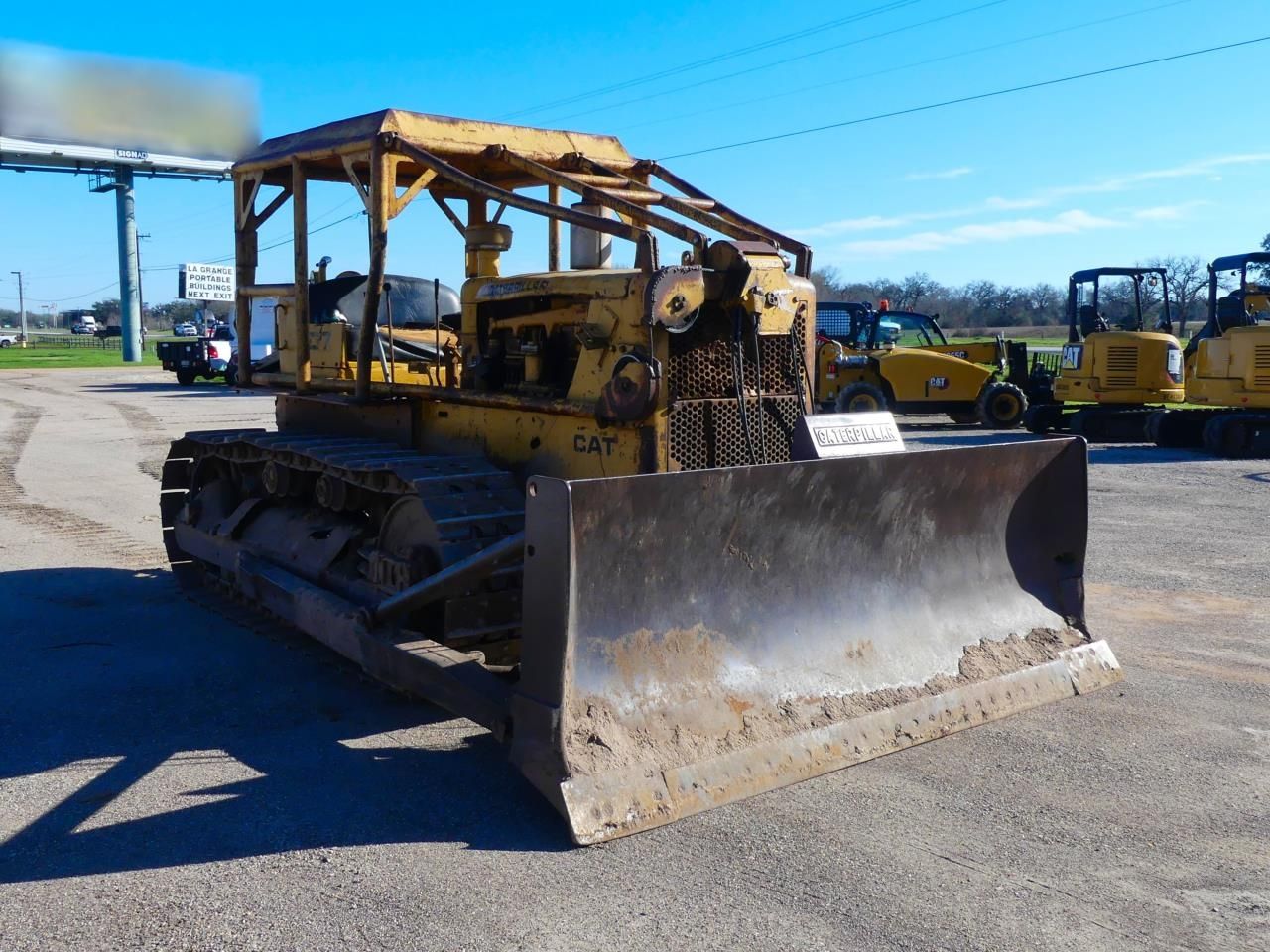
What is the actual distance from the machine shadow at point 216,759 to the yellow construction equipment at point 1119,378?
49.7ft

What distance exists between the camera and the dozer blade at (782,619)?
3.89m

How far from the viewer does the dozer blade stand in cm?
389

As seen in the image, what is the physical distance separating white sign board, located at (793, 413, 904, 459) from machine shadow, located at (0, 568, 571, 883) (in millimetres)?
1774

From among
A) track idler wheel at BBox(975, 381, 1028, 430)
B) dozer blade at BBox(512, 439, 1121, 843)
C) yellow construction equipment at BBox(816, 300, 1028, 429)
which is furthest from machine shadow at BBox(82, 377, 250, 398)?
dozer blade at BBox(512, 439, 1121, 843)

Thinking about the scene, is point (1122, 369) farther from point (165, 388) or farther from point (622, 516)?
point (165, 388)

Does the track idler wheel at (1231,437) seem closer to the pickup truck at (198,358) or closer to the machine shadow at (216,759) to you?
the machine shadow at (216,759)

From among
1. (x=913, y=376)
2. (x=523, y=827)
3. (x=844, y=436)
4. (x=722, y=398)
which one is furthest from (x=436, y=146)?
(x=913, y=376)

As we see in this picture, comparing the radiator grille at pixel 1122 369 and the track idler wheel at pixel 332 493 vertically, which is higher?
the radiator grille at pixel 1122 369

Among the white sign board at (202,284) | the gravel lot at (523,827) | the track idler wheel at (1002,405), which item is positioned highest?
the white sign board at (202,284)

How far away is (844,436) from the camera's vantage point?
5020mm

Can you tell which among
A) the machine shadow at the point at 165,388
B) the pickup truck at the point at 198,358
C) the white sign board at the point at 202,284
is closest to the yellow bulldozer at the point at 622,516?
the machine shadow at the point at 165,388

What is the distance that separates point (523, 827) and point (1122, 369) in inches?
647

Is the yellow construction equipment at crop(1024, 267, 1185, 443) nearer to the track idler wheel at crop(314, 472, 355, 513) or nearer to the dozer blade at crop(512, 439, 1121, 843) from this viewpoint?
the dozer blade at crop(512, 439, 1121, 843)

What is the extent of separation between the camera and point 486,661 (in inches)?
198
